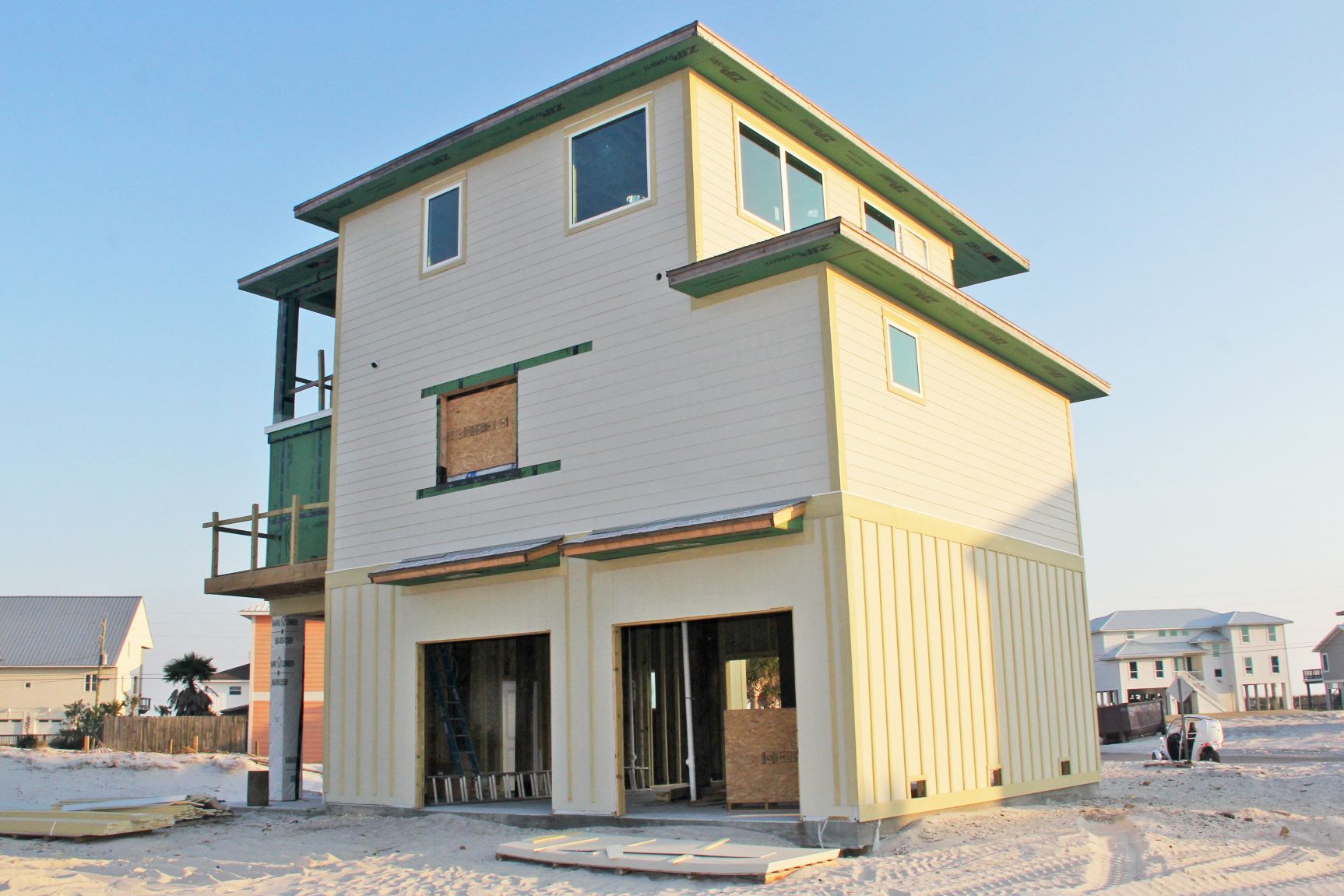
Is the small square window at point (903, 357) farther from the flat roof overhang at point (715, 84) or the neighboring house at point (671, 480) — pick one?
the flat roof overhang at point (715, 84)

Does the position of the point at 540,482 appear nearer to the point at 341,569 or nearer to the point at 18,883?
the point at 341,569

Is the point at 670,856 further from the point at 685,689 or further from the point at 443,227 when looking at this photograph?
the point at 443,227

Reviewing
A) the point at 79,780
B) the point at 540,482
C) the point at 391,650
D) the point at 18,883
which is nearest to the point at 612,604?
the point at 540,482

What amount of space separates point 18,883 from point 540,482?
7.22 m

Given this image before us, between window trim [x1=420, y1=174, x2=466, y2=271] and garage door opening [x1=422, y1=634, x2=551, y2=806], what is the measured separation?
5.50 meters

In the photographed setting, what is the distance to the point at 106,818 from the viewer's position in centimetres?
1508

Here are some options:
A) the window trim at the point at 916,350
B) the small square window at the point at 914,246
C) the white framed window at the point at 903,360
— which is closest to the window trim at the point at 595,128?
the window trim at the point at 916,350

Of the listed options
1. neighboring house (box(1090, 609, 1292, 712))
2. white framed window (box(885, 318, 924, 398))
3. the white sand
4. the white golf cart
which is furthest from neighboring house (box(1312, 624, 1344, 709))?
white framed window (box(885, 318, 924, 398))

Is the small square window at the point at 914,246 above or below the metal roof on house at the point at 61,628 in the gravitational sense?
above

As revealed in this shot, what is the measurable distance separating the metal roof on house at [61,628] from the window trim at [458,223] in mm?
53680

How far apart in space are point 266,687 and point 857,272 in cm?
3523

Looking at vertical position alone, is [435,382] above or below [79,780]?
above

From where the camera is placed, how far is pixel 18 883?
11234 mm

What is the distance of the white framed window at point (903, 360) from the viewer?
47.5 ft
